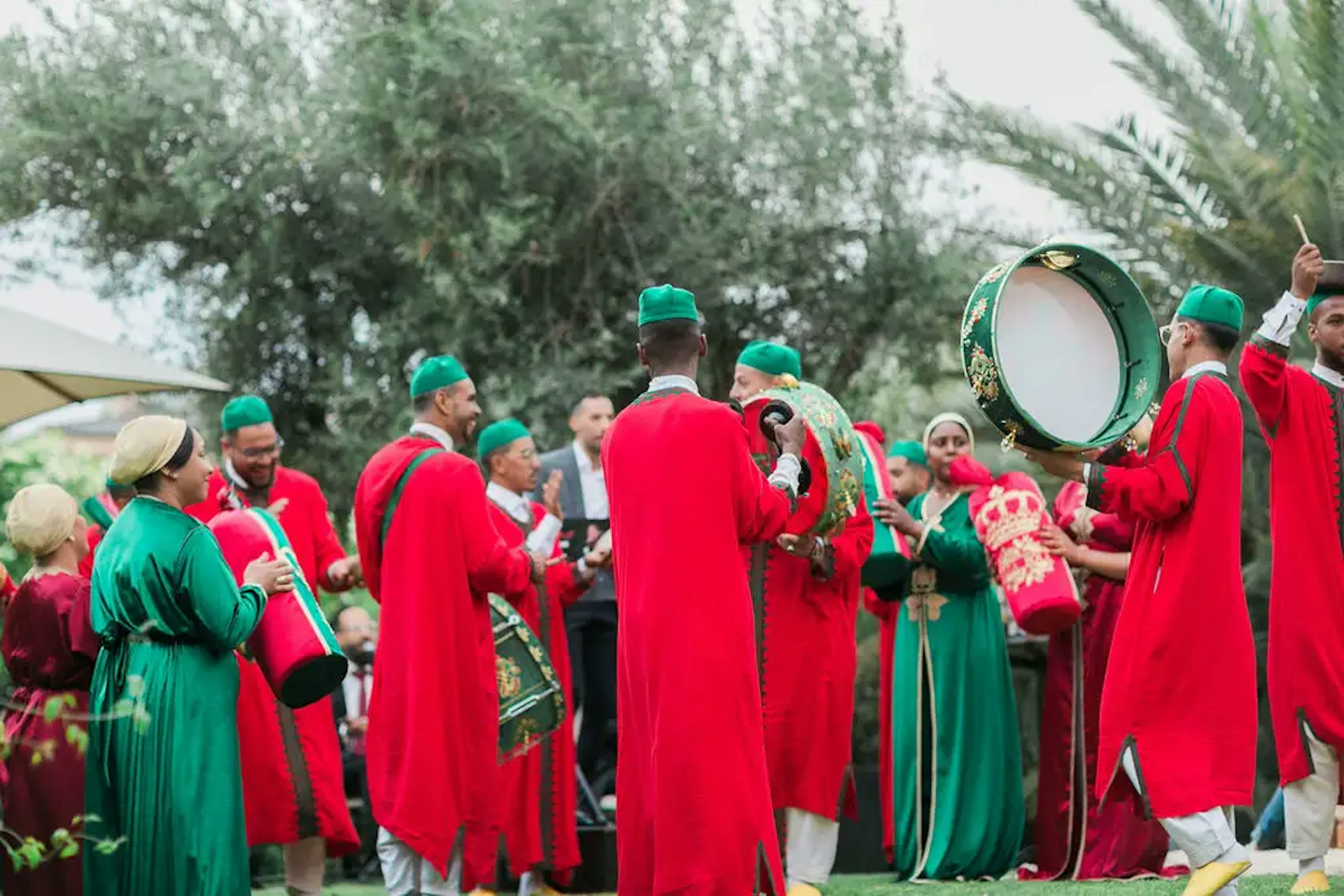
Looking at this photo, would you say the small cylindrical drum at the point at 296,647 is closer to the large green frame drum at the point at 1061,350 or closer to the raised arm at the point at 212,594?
the raised arm at the point at 212,594

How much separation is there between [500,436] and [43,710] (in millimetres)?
3699

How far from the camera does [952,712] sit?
9.04 m

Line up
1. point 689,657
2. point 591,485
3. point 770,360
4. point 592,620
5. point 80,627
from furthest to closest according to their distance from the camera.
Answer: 1. point 592,620
2. point 591,485
3. point 770,360
4. point 80,627
5. point 689,657

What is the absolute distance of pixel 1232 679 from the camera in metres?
6.22

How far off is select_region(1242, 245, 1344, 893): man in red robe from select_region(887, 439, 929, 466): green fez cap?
307cm

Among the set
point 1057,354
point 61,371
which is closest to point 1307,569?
point 1057,354

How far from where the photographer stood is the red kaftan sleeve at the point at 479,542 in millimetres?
7855

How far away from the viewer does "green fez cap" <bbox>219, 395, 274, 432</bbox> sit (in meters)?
8.59

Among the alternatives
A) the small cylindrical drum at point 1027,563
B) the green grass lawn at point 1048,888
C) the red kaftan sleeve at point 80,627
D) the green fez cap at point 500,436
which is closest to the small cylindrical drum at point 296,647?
the red kaftan sleeve at point 80,627

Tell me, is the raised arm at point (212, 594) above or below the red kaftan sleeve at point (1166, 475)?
below

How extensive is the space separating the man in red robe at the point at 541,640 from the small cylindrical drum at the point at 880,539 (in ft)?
4.49

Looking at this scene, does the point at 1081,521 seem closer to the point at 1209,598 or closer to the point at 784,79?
the point at 1209,598

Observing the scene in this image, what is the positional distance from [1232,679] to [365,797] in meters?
8.08

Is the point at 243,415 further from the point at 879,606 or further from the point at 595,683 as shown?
the point at 879,606
